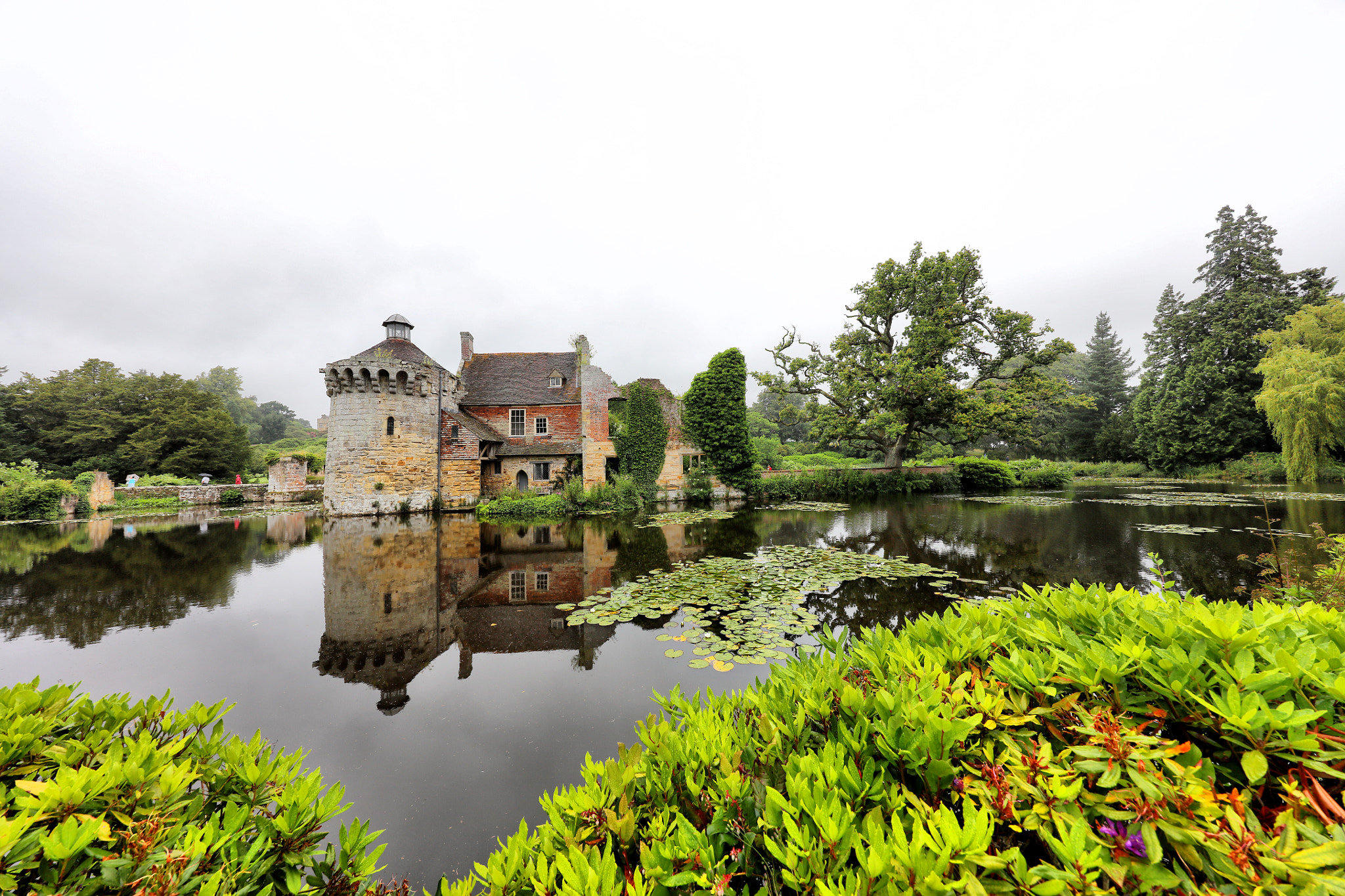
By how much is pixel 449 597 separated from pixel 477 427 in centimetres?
1590

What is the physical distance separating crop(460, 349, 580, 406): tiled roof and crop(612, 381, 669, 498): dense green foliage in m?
4.06

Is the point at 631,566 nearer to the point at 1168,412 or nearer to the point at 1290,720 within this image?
the point at 1290,720

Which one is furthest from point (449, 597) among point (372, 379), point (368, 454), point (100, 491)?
point (100, 491)

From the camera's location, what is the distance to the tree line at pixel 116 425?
2953 centimetres

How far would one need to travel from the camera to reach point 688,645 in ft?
17.9

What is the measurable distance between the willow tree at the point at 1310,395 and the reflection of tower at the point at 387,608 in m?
34.1

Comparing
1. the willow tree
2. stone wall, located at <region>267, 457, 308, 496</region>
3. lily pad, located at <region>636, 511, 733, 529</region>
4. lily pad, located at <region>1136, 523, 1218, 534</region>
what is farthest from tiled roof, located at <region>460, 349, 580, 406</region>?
the willow tree

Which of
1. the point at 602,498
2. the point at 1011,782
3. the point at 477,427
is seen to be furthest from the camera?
the point at 477,427

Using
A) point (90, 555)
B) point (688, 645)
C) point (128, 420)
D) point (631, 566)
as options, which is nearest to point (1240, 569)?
point (688, 645)

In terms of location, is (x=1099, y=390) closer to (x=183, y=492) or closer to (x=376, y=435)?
(x=376, y=435)

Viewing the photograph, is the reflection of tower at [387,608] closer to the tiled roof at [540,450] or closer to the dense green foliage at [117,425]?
the tiled roof at [540,450]

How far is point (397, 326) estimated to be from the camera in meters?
21.2

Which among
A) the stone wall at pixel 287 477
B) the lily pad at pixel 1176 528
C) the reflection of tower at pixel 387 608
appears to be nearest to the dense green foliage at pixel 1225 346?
the lily pad at pixel 1176 528

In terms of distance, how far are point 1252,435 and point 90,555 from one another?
171 ft
